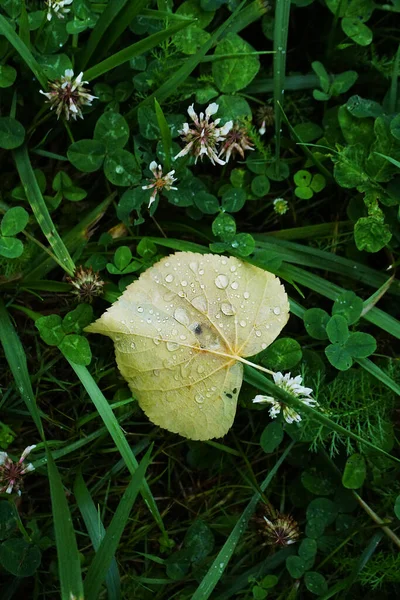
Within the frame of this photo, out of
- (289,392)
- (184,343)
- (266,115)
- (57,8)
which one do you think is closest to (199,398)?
(184,343)

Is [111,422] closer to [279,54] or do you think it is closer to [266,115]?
[266,115]

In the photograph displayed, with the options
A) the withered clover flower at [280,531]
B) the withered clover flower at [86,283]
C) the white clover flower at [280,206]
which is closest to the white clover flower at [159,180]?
the withered clover flower at [86,283]

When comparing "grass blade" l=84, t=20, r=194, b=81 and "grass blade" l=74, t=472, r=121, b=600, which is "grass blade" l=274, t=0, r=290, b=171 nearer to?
"grass blade" l=84, t=20, r=194, b=81

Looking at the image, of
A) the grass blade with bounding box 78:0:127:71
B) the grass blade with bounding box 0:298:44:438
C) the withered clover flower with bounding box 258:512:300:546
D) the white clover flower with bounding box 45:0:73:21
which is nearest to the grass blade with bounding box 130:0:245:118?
the grass blade with bounding box 78:0:127:71

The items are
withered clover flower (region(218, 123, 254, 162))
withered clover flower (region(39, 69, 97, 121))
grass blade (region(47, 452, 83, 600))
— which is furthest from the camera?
withered clover flower (region(218, 123, 254, 162))

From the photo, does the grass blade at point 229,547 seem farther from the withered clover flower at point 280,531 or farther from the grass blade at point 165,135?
the grass blade at point 165,135
